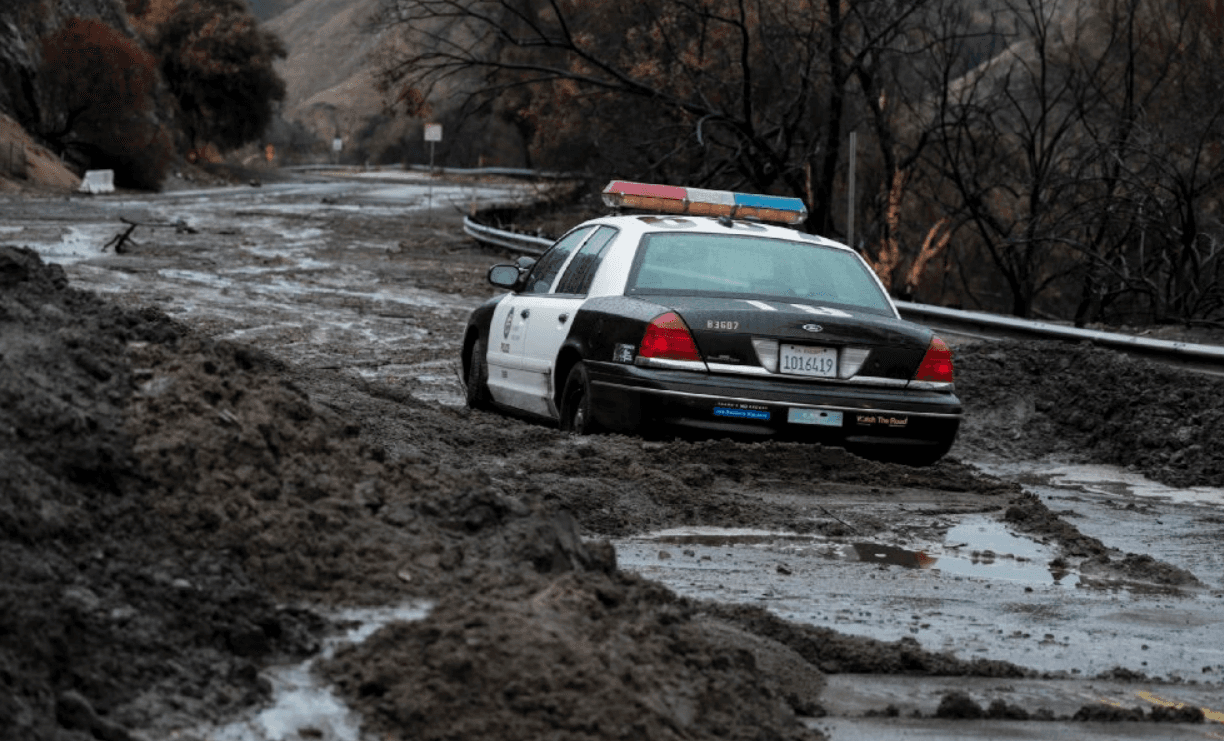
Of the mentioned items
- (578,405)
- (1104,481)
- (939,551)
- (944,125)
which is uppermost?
(944,125)

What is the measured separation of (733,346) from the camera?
9914 millimetres

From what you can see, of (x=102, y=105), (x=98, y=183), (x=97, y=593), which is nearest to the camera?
(x=97, y=593)

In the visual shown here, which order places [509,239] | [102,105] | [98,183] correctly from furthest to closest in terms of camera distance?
[102,105] < [98,183] < [509,239]

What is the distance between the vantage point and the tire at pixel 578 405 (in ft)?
33.7

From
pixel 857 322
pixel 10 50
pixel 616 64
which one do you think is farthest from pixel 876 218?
pixel 10 50

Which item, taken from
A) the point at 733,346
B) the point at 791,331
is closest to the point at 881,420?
the point at 791,331

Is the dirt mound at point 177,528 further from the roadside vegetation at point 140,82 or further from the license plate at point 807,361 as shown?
the roadside vegetation at point 140,82

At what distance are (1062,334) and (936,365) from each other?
5347 millimetres

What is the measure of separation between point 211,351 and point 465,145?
91.0 meters

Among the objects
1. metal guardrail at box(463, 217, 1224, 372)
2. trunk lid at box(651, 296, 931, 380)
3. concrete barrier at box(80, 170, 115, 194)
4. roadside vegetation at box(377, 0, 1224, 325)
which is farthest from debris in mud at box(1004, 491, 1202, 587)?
concrete barrier at box(80, 170, 115, 194)

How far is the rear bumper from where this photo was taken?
32.3 ft

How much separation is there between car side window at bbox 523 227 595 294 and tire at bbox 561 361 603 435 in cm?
136

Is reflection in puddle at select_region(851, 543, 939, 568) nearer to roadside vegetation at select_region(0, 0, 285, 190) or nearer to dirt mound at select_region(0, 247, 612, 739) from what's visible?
dirt mound at select_region(0, 247, 612, 739)

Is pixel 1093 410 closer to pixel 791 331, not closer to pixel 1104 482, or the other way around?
pixel 1104 482
